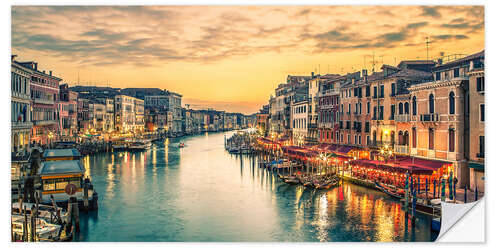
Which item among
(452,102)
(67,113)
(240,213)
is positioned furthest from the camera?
(67,113)

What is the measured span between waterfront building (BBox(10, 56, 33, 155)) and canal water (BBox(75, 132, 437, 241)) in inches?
111

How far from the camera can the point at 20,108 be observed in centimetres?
1116

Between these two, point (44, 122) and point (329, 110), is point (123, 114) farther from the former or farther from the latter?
point (329, 110)

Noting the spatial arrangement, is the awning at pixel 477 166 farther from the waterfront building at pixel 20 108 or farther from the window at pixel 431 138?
the waterfront building at pixel 20 108

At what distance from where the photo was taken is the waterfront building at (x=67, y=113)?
2771 centimetres

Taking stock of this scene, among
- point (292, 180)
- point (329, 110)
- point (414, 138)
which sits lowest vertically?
point (292, 180)

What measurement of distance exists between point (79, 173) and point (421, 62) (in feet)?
40.4

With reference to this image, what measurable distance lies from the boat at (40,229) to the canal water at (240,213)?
0.61 meters

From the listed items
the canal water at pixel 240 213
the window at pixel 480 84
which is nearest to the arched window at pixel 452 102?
the window at pixel 480 84

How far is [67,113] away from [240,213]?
22812 mm

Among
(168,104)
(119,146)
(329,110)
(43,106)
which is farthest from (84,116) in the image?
(168,104)

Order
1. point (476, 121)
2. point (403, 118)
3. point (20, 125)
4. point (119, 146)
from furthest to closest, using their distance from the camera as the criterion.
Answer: point (119, 146), point (403, 118), point (20, 125), point (476, 121)
